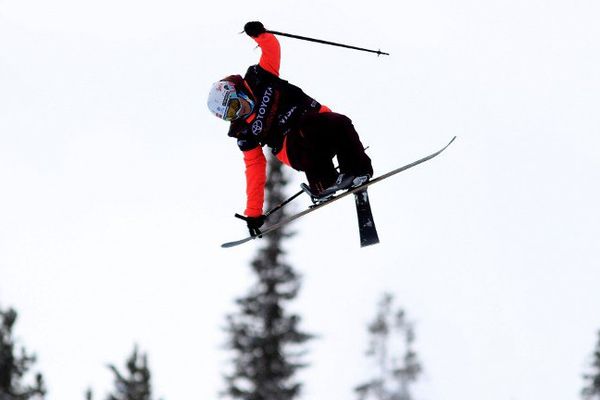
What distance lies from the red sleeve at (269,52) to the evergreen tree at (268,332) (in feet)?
44.3

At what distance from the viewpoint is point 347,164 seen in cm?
1320

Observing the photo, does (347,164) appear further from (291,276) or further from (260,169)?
(291,276)

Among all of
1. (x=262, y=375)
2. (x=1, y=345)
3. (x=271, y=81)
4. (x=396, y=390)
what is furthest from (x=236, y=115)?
(x=396, y=390)

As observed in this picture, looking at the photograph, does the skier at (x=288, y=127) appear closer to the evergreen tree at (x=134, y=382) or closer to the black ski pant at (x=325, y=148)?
the black ski pant at (x=325, y=148)

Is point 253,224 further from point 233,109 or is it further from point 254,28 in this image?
point 254,28

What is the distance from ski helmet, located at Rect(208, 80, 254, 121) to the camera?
42.2ft

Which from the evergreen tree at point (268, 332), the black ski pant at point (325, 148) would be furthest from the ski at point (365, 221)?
the evergreen tree at point (268, 332)

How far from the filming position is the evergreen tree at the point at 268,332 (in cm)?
2614

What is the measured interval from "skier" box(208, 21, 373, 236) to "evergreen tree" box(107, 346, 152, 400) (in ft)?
44.4

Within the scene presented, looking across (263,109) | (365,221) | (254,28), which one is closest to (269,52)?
(254,28)

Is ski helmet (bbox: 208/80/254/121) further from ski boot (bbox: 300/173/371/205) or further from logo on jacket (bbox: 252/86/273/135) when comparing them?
ski boot (bbox: 300/173/371/205)

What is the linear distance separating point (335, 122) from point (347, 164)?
1.53 ft

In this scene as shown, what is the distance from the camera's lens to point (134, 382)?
86.0ft

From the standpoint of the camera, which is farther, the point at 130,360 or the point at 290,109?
the point at 130,360
